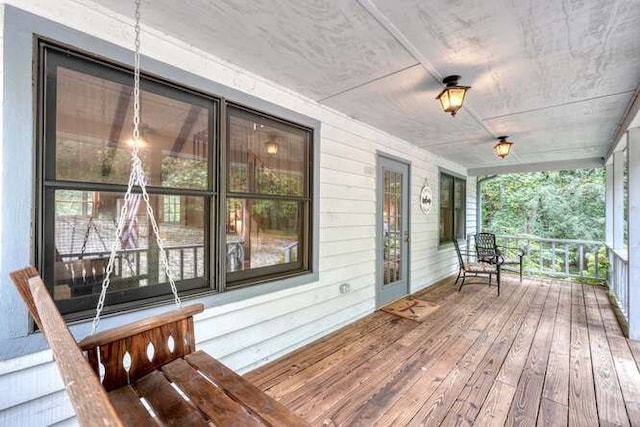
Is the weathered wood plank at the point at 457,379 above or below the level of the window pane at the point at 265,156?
below

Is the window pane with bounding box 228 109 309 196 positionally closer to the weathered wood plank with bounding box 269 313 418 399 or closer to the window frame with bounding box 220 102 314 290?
the window frame with bounding box 220 102 314 290

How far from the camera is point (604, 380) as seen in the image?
230 centimetres

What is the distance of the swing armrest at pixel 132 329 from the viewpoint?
109cm

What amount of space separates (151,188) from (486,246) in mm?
6566

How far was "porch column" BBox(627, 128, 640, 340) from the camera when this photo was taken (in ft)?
10.1

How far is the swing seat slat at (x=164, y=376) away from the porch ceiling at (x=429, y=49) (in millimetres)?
1631

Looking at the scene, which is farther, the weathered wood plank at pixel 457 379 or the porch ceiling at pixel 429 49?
the weathered wood plank at pixel 457 379

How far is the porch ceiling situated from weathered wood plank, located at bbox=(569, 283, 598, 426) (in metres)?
2.45

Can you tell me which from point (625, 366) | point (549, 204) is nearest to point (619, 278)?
point (625, 366)

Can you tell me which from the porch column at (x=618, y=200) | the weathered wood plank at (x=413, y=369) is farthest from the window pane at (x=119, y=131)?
the porch column at (x=618, y=200)

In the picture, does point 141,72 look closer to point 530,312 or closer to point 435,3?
point 435,3

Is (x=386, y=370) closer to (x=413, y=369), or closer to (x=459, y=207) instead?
(x=413, y=369)

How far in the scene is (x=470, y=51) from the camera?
1.97m

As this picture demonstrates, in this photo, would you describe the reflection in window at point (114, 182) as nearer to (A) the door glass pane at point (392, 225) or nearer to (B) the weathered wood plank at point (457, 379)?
(B) the weathered wood plank at point (457, 379)
